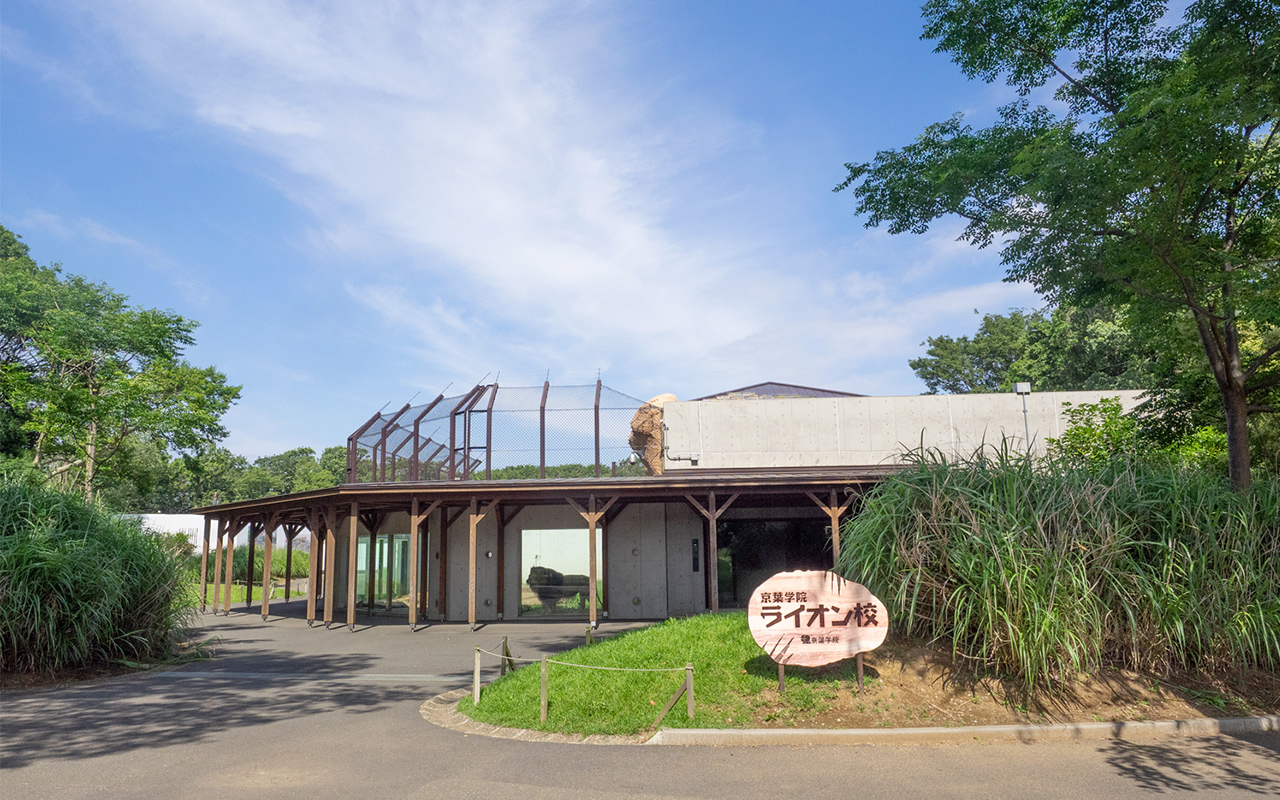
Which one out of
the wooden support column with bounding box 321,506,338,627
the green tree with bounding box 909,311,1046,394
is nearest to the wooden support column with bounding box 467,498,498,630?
the wooden support column with bounding box 321,506,338,627

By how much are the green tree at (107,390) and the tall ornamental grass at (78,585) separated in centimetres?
1595

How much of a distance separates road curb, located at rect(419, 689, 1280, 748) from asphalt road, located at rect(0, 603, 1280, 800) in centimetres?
13

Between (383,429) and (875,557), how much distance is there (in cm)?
1394

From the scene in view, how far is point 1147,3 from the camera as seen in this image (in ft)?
37.1

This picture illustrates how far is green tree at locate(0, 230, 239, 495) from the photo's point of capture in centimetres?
2436

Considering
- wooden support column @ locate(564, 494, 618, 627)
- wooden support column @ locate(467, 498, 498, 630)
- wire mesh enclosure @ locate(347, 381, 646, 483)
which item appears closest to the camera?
wooden support column @ locate(564, 494, 618, 627)

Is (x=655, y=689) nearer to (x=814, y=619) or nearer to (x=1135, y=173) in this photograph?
(x=814, y=619)

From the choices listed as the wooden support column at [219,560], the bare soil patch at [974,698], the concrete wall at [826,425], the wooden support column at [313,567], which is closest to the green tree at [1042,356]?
the concrete wall at [826,425]

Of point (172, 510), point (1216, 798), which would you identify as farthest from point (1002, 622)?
point (172, 510)

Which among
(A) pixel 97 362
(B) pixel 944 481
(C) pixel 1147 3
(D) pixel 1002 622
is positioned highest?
(C) pixel 1147 3

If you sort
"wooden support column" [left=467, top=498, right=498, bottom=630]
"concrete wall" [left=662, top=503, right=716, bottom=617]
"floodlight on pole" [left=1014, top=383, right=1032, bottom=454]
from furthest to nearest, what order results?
"floodlight on pole" [left=1014, top=383, right=1032, bottom=454]
"concrete wall" [left=662, top=503, right=716, bottom=617]
"wooden support column" [left=467, top=498, right=498, bottom=630]

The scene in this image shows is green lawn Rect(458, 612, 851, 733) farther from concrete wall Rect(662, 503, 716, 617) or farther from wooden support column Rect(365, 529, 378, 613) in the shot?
wooden support column Rect(365, 529, 378, 613)

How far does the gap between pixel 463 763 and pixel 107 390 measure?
84.3ft

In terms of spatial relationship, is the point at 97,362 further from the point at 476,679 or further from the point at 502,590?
the point at 476,679
